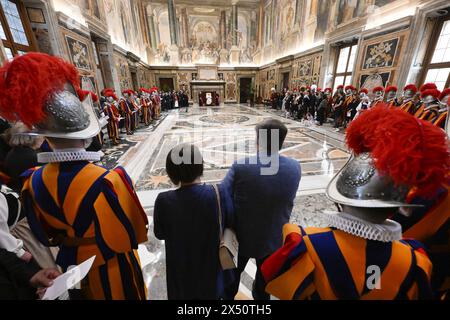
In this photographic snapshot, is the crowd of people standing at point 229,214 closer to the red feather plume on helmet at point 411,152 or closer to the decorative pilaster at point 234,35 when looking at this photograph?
the red feather plume on helmet at point 411,152

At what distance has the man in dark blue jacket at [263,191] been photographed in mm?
1230

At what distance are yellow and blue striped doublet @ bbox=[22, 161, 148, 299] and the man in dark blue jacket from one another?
67 cm

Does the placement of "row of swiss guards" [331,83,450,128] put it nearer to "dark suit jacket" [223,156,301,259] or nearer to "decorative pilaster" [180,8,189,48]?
"dark suit jacket" [223,156,301,259]

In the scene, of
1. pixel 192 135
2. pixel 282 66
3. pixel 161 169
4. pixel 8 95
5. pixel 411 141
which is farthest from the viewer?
pixel 282 66

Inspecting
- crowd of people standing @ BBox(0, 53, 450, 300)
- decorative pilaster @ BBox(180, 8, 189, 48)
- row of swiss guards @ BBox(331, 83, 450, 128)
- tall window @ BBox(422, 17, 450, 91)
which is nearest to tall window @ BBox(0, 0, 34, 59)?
crowd of people standing @ BBox(0, 53, 450, 300)

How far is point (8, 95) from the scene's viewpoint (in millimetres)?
889

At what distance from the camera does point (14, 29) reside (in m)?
4.59

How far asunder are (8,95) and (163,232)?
1027 millimetres

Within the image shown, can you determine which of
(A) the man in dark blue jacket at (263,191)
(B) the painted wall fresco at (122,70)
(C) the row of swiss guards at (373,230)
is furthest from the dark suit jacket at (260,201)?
(B) the painted wall fresco at (122,70)

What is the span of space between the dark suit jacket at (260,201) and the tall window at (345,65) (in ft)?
31.8

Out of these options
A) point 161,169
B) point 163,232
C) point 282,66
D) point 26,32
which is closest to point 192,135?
point 161,169

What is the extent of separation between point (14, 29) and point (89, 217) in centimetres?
674

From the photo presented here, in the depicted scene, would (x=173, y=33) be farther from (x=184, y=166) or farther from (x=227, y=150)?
(x=184, y=166)

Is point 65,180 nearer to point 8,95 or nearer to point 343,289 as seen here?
point 8,95
